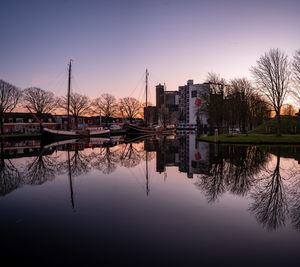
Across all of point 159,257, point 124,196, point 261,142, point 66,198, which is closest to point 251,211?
point 159,257

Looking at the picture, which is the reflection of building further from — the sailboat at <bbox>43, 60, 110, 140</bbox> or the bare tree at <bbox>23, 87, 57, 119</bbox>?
the bare tree at <bbox>23, 87, 57, 119</bbox>

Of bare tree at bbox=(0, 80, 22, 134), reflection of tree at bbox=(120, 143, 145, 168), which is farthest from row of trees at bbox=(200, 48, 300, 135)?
bare tree at bbox=(0, 80, 22, 134)

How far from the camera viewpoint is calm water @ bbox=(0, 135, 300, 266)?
402cm

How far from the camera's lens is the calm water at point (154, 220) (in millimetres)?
4016

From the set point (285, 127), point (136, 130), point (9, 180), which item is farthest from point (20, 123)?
point (285, 127)

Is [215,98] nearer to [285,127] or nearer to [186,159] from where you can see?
[285,127]

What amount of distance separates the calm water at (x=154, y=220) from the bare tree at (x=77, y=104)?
239ft

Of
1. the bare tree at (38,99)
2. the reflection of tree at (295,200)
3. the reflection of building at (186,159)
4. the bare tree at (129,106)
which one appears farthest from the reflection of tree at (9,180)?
the bare tree at (129,106)

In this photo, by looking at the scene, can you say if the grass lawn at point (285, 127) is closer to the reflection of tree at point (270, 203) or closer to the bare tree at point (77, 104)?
the reflection of tree at point (270, 203)

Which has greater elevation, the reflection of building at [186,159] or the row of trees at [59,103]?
the row of trees at [59,103]

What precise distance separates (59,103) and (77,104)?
6.30 meters

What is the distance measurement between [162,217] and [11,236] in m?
3.66

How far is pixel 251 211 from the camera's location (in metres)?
6.25

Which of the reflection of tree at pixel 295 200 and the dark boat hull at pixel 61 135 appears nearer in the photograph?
the reflection of tree at pixel 295 200
